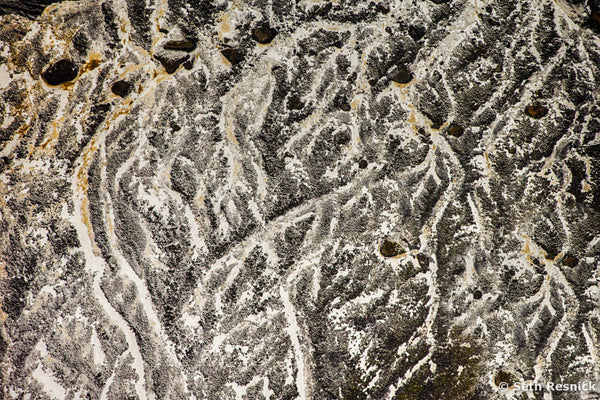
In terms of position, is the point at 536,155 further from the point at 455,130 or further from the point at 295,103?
the point at 295,103

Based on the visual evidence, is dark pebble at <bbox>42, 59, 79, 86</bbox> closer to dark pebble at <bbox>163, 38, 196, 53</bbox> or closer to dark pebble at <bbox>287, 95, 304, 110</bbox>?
dark pebble at <bbox>163, 38, 196, 53</bbox>

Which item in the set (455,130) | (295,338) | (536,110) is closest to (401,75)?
(455,130)

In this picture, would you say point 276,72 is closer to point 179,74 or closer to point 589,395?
point 179,74

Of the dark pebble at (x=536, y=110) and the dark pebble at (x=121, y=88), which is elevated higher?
the dark pebble at (x=121, y=88)

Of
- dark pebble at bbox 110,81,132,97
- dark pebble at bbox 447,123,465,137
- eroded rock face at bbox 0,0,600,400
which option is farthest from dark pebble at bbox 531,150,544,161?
dark pebble at bbox 110,81,132,97

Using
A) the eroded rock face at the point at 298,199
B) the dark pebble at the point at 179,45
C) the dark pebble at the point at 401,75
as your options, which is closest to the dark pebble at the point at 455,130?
the eroded rock face at the point at 298,199

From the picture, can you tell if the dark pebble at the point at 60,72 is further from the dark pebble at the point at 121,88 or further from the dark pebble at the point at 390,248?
the dark pebble at the point at 390,248
